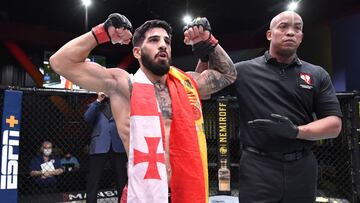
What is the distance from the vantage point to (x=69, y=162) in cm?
516

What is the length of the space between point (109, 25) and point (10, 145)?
2.18m

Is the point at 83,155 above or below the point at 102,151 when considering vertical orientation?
below

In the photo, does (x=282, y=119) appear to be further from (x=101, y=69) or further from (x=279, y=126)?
(x=101, y=69)

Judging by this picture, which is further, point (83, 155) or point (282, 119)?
point (83, 155)

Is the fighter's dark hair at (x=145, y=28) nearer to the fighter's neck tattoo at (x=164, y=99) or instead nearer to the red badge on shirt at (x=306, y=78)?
the fighter's neck tattoo at (x=164, y=99)

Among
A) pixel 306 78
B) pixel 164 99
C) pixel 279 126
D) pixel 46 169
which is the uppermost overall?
pixel 306 78

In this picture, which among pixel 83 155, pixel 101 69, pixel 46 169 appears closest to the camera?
pixel 101 69

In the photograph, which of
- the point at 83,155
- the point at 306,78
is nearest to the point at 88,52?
the point at 306,78

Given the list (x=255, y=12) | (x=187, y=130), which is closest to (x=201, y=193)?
(x=187, y=130)

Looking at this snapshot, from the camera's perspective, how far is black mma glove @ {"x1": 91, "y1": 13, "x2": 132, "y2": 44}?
65.9 inches

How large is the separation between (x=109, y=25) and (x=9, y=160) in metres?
2.21

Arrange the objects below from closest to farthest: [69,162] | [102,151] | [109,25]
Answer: [109,25], [102,151], [69,162]

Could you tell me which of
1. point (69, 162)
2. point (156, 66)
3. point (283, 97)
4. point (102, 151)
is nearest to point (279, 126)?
point (283, 97)

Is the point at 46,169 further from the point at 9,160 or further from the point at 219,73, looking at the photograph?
the point at 219,73
